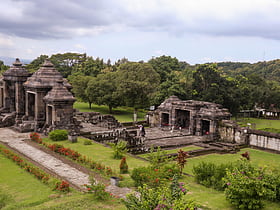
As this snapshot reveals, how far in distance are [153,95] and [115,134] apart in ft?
51.7

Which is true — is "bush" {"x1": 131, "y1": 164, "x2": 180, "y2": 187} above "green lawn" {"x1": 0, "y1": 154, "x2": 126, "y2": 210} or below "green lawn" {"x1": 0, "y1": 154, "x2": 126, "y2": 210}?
above

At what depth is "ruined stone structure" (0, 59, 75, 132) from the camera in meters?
28.8

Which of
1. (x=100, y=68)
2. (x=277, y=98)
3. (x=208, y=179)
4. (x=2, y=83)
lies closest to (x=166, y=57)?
(x=100, y=68)

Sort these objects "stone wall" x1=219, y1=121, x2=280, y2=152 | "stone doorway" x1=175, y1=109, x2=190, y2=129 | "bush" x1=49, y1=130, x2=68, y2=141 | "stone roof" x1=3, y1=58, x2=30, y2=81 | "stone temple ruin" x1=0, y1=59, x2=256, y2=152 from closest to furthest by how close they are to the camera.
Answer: "bush" x1=49, y1=130, x2=68, y2=141 → "stone wall" x1=219, y1=121, x2=280, y2=152 → "stone temple ruin" x1=0, y1=59, x2=256, y2=152 → "stone roof" x1=3, y1=58, x2=30, y2=81 → "stone doorway" x1=175, y1=109, x2=190, y2=129

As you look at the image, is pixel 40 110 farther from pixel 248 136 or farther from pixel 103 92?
pixel 248 136

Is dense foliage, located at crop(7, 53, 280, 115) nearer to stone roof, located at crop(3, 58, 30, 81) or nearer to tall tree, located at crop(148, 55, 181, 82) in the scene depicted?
tall tree, located at crop(148, 55, 181, 82)

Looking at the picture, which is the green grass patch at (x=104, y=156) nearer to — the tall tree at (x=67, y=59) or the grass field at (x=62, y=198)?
the grass field at (x=62, y=198)

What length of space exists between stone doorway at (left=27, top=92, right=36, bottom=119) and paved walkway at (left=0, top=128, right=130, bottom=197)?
383cm

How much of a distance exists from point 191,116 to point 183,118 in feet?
10.7

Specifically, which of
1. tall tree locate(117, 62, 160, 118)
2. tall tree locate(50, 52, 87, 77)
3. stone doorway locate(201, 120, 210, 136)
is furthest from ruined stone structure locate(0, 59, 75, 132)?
tall tree locate(50, 52, 87, 77)

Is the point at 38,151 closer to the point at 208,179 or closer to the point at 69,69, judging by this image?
the point at 208,179

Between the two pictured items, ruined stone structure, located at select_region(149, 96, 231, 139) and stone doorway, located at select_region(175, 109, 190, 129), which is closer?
ruined stone structure, located at select_region(149, 96, 231, 139)

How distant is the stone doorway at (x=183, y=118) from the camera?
36844mm

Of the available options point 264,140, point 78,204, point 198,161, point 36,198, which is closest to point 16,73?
point 198,161
